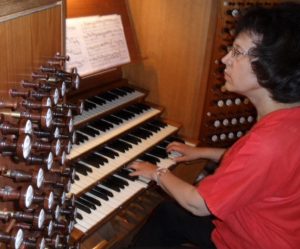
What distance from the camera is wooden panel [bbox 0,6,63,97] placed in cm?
77

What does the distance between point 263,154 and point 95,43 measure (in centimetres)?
107

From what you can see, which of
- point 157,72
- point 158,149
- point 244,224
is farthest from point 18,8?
point 157,72

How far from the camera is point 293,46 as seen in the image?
47.4 inches

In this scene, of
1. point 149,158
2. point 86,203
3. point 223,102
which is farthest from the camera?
point 223,102

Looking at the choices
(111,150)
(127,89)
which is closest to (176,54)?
(127,89)

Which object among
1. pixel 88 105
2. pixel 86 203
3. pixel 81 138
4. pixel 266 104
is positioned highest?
pixel 266 104

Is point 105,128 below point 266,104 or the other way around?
below

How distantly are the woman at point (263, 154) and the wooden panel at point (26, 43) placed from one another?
66 cm

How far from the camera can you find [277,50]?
47.8 inches

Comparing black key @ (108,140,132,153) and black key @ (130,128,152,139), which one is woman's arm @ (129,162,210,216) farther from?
black key @ (130,128,152,139)

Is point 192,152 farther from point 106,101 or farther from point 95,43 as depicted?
point 95,43

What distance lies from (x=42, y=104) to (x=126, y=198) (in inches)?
36.2

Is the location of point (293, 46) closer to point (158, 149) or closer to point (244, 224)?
point (244, 224)

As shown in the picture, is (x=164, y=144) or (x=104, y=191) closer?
(x=104, y=191)
